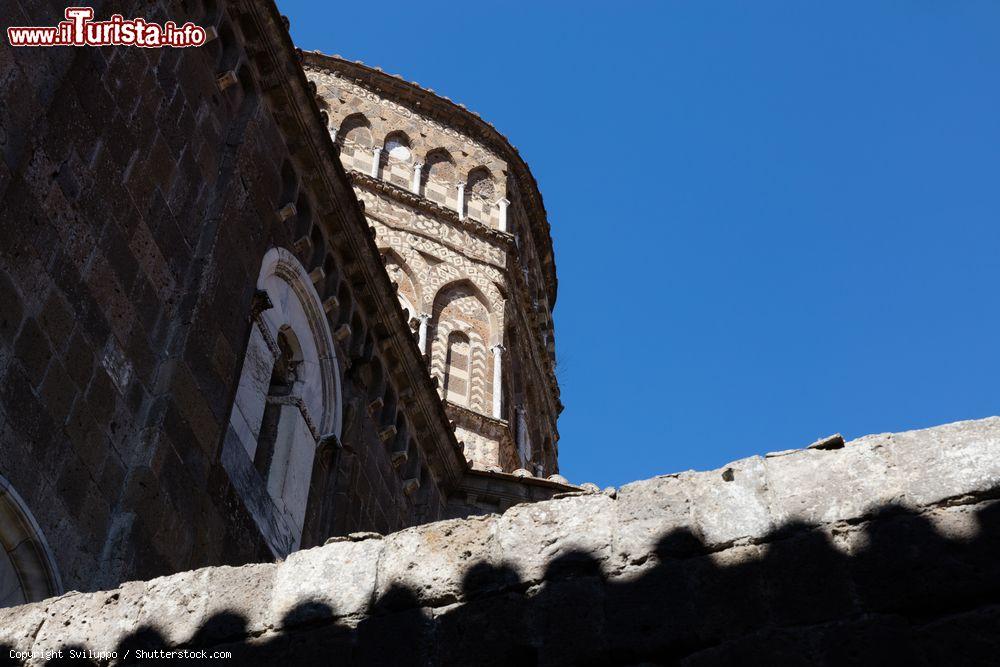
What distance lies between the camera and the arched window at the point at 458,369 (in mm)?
20844

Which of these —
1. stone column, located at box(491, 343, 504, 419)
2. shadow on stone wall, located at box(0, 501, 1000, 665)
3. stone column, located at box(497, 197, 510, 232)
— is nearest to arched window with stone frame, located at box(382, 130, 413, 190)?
stone column, located at box(497, 197, 510, 232)

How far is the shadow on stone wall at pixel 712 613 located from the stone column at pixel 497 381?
53.9ft

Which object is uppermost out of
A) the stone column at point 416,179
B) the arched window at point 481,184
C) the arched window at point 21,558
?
the arched window at point 481,184

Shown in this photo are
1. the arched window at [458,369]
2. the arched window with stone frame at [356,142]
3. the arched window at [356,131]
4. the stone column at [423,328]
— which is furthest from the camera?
the arched window at [356,131]

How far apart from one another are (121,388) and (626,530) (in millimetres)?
3536

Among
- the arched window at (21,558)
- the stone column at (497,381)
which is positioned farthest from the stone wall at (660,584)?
the stone column at (497,381)

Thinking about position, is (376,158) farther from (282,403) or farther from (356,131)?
(282,403)

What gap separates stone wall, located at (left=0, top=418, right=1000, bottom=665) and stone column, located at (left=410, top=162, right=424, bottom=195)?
18999 millimetres

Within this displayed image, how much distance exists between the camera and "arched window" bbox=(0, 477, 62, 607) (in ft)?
18.7

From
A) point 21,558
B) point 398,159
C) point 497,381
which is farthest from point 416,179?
point 21,558

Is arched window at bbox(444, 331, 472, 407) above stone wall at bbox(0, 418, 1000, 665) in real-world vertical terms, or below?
above

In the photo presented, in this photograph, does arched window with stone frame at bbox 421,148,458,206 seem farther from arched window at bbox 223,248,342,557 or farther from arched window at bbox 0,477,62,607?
arched window at bbox 0,477,62,607

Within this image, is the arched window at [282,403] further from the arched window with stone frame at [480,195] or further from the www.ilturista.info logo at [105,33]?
the arched window with stone frame at [480,195]

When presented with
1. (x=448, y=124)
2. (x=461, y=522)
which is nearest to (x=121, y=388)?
(x=461, y=522)
